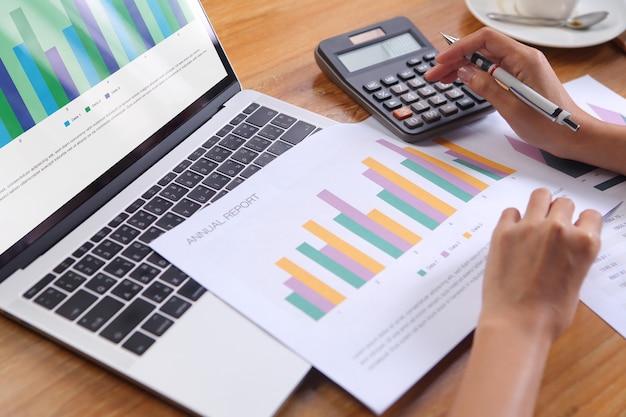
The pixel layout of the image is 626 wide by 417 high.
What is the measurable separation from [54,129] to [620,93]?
2.09ft

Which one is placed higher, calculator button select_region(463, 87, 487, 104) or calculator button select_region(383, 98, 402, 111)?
calculator button select_region(383, 98, 402, 111)

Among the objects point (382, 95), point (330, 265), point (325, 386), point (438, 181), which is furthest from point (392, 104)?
point (325, 386)

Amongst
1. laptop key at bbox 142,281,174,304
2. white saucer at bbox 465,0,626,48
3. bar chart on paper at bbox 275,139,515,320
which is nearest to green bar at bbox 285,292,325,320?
bar chart on paper at bbox 275,139,515,320

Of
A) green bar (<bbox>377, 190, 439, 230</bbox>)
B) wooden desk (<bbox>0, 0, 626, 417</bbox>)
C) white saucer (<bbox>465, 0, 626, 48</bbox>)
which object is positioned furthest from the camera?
white saucer (<bbox>465, 0, 626, 48</bbox>)

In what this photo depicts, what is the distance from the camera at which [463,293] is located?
0.55m

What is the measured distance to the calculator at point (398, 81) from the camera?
0.71 m

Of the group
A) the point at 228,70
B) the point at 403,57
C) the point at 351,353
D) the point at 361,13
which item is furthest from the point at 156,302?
the point at 361,13

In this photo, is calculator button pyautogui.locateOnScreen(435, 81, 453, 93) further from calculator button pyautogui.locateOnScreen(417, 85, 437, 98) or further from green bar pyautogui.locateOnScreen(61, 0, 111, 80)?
green bar pyautogui.locateOnScreen(61, 0, 111, 80)

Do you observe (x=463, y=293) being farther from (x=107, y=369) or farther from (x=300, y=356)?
(x=107, y=369)

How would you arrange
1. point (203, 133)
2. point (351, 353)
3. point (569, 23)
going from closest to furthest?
point (351, 353), point (203, 133), point (569, 23)

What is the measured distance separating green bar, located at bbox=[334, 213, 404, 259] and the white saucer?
0.41 meters

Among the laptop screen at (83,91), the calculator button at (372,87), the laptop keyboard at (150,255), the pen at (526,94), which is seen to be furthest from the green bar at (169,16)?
the pen at (526,94)

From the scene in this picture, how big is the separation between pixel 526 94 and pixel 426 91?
0.37 feet

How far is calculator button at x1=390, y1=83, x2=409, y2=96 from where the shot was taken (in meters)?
0.74
